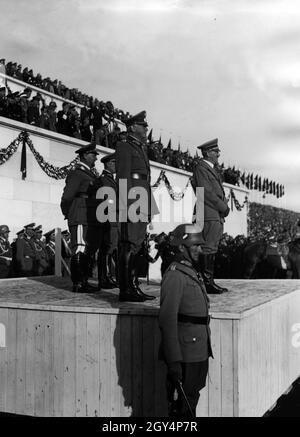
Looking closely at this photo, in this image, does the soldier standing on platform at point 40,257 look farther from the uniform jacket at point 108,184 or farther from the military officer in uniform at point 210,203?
the military officer in uniform at point 210,203

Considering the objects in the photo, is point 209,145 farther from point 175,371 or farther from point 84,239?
point 175,371

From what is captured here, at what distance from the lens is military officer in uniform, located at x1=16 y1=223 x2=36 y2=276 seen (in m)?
12.6

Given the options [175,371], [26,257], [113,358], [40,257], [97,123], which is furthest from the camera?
[97,123]

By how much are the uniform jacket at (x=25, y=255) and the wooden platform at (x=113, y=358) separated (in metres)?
6.40

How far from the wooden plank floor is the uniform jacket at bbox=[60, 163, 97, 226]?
93cm

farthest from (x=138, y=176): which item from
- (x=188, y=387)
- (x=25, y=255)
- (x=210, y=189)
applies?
(x=25, y=255)

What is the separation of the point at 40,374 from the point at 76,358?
47 centimetres

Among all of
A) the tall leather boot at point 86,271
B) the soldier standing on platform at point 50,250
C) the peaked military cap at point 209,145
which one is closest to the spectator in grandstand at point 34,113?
the soldier standing on platform at point 50,250

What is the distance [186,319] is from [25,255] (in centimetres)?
899

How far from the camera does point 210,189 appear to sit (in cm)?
667

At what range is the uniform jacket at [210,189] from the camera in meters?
6.67

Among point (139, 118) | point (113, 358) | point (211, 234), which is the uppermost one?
point (139, 118)

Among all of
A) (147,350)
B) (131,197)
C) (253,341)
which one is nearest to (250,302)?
(253,341)
